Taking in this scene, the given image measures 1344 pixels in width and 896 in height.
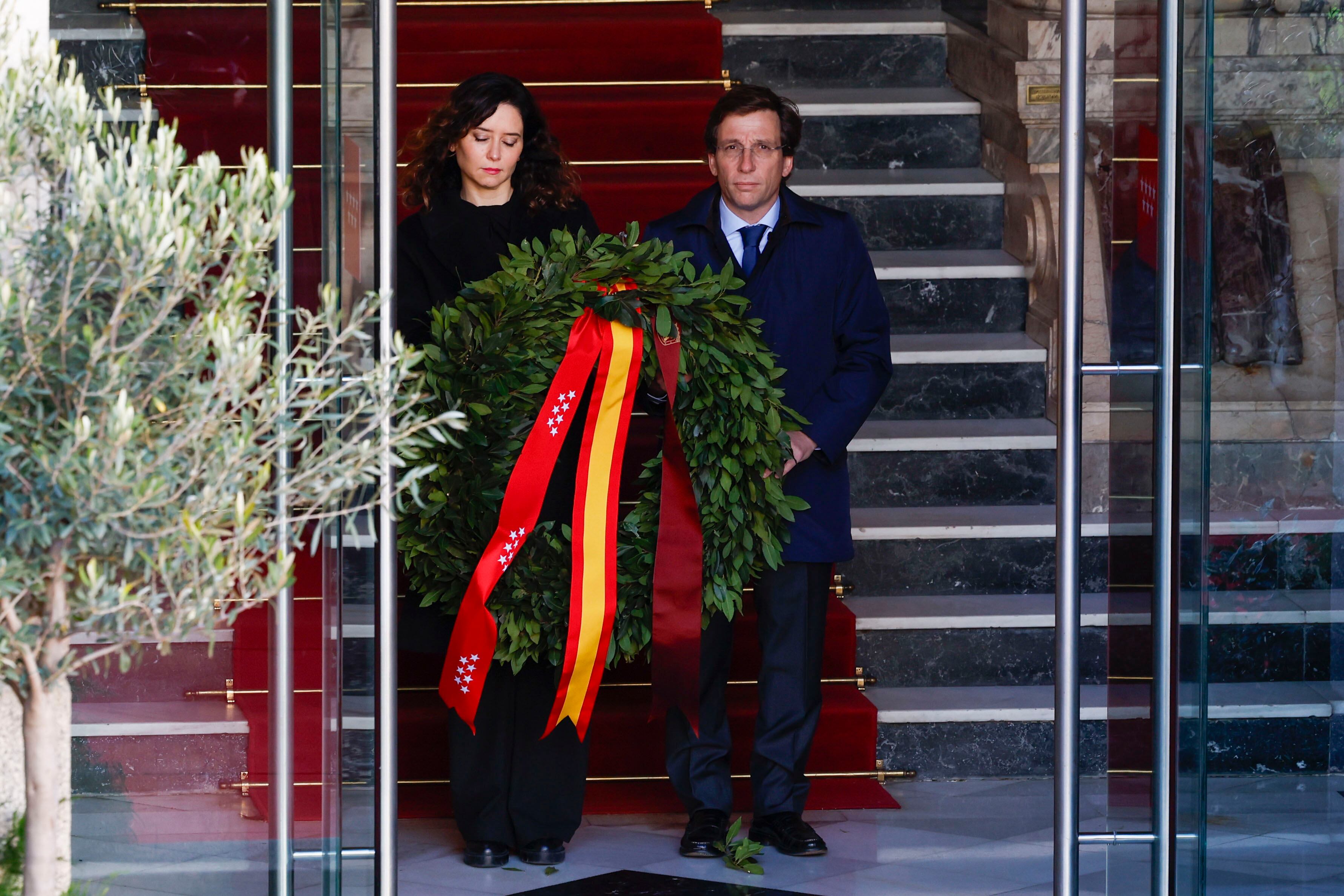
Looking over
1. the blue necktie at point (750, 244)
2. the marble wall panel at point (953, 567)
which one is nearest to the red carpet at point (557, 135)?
the marble wall panel at point (953, 567)

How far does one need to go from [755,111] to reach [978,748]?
5.44 feet

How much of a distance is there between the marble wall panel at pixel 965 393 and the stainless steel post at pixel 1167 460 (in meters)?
2.09

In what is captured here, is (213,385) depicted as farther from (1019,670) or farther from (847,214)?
(1019,670)

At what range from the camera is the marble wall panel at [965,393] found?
16.4 ft

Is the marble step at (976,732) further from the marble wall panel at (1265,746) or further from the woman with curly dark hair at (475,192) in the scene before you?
the woman with curly dark hair at (475,192)

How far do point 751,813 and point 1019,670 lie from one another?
883mm

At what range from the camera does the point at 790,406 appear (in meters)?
3.64

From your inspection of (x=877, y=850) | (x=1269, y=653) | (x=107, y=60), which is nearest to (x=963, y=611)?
(x=877, y=850)

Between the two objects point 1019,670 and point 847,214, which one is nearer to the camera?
point 847,214

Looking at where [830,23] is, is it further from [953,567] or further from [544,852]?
[544,852]

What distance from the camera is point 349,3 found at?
8.30 feet

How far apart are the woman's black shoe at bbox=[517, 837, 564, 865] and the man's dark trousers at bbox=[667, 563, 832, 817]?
0.28 m

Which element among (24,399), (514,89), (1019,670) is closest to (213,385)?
(24,399)

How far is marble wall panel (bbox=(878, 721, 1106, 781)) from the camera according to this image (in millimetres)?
4184
